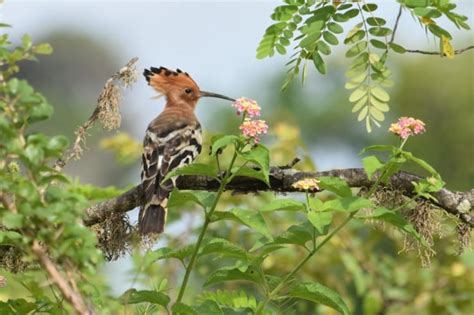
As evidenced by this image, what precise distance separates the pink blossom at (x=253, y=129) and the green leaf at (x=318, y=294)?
356mm

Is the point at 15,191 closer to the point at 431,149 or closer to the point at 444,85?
the point at 431,149

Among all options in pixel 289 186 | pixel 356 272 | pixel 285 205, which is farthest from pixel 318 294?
pixel 356 272

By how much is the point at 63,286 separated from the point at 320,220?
0.75 m

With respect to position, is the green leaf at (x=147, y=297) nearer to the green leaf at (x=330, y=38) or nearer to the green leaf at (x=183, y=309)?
the green leaf at (x=183, y=309)

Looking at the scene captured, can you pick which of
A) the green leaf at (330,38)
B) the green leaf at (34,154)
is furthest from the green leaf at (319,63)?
the green leaf at (34,154)

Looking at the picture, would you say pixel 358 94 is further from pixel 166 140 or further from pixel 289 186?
pixel 166 140

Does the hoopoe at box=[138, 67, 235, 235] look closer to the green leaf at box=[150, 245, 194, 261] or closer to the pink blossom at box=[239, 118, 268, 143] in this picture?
the green leaf at box=[150, 245, 194, 261]

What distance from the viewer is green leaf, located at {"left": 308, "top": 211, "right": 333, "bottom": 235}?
93.1 inches

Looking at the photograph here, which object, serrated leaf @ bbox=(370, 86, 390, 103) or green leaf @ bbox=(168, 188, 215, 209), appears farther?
serrated leaf @ bbox=(370, 86, 390, 103)

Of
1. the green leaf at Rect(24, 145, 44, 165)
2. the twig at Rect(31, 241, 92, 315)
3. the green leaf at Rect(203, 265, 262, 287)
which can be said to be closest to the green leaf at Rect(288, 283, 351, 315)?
the green leaf at Rect(203, 265, 262, 287)

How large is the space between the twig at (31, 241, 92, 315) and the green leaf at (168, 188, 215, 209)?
59cm

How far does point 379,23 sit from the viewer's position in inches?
Result: 129

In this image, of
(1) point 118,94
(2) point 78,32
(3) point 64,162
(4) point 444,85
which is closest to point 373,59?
(1) point 118,94

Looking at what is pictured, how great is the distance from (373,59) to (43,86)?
4005 cm
